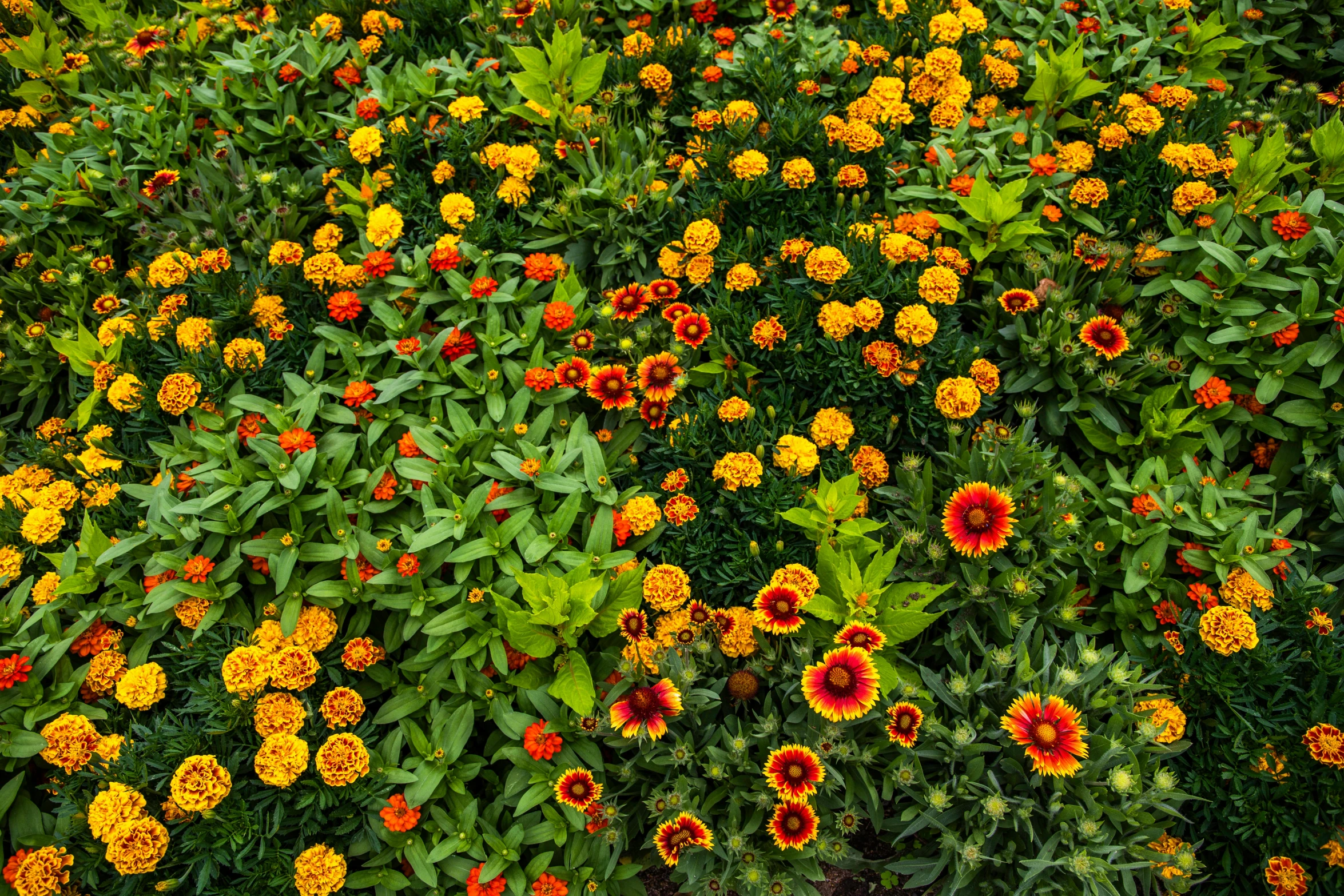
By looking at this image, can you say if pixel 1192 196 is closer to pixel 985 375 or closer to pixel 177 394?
pixel 985 375

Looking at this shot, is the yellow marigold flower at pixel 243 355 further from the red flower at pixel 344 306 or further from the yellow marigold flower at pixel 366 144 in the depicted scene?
the yellow marigold flower at pixel 366 144

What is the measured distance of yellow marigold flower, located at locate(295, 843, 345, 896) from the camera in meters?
2.36

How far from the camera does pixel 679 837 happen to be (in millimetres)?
2330

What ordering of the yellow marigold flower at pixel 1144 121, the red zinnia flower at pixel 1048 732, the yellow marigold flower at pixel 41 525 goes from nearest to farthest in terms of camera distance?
1. the red zinnia flower at pixel 1048 732
2. the yellow marigold flower at pixel 41 525
3. the yellow marigold flower at pixel 1144 121

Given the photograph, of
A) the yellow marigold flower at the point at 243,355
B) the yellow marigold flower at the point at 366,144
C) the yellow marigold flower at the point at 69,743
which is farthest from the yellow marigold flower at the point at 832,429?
the yellow marigold flower at the point at 69,743

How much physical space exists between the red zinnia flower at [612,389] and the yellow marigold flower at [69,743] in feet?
6.53

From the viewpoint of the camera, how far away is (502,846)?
2549 millimetres

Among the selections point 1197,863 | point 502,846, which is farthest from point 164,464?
point 1197,863

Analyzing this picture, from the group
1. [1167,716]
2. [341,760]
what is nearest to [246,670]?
[341,760]

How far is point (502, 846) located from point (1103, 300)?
3.15 metres

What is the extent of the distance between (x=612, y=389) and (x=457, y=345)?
69 centimetres

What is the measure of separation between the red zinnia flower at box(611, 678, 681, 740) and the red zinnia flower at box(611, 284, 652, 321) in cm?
149

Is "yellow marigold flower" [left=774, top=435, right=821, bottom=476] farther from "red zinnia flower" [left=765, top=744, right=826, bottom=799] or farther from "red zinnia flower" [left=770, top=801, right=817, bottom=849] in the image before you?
"red zinnia flower" [left=770, top=801, right=817, bottom=849]

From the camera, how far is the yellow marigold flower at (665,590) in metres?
2.71
